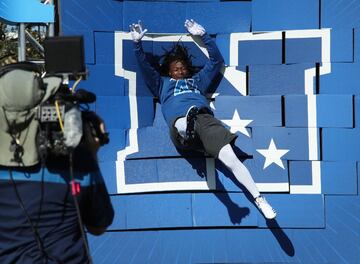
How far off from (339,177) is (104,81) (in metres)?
1.79

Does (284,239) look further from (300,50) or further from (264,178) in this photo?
(300,50)

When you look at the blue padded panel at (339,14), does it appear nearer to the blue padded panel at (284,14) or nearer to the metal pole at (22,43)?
the blue padded panel at (284,14)

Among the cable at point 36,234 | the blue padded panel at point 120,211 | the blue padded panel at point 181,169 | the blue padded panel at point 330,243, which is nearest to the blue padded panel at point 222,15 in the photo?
the blue padded panel at point 181,169

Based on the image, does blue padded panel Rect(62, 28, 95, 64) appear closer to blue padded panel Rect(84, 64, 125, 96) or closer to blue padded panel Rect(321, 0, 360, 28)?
blue padded panel Rect(84, 64, 125, 96)

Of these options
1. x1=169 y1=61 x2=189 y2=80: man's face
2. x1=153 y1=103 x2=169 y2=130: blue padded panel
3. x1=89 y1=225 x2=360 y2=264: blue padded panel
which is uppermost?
x1=169 y1=61 x2=189 y2=80: man's face

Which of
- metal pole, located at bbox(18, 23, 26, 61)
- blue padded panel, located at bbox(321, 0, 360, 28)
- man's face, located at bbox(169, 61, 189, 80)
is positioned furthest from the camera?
metal pole, located at bbox(18, 23, 26, 61)

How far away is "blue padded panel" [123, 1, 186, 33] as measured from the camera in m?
3.77

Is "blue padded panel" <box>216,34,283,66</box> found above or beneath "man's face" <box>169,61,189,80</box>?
above

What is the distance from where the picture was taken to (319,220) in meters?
3.63

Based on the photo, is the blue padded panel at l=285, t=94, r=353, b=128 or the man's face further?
the man's face

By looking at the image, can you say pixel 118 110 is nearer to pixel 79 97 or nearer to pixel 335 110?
pixel 335 110

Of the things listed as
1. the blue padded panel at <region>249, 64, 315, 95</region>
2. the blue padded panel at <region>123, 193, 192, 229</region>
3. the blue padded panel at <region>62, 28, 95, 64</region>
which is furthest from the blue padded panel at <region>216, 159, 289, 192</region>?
the blue padded panel at <region>62, 28, 95, 64</region>

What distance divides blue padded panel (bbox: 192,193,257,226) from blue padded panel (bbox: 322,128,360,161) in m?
0.65

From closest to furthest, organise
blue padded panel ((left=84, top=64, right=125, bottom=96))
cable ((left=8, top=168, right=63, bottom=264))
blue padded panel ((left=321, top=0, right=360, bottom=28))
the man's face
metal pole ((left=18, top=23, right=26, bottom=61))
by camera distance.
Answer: cable ((left=8, top=168, right=63, bottom=264))
blue padded panel ((left=321, top=0, right=360, bottom=28))
blue padded panel ((left=84, top=64, right=125, bottom=96))
the man's face
metal pole ((left=18, top=23, right=26, bottom=61))
